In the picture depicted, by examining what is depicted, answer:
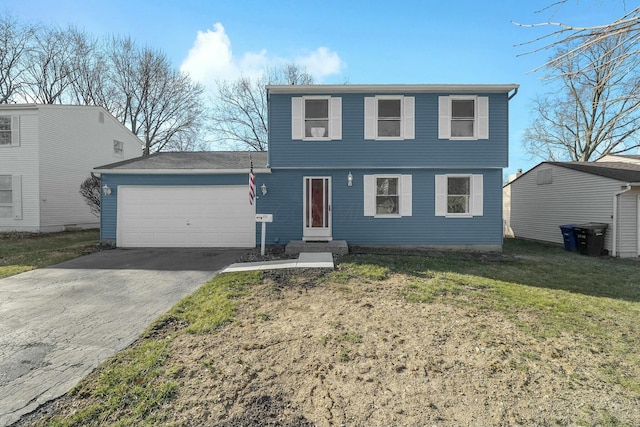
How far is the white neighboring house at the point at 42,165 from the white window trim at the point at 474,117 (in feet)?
52.8

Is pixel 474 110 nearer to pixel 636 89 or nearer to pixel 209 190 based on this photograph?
pixel 636 89

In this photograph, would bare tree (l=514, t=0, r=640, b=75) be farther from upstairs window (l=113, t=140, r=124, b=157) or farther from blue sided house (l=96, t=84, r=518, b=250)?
upstairs window (l=113, t=140, r=124, b=157)

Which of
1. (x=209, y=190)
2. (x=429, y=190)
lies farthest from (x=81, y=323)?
(x=429, y=190)

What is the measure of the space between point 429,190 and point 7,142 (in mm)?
17339

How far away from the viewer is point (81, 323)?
4273mm

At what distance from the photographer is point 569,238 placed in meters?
11.0

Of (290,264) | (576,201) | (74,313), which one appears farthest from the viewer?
(576,201)

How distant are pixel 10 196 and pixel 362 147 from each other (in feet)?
49.4

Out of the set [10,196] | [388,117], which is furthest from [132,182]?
[388,117]

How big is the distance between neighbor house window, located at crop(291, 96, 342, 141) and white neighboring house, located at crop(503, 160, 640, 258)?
8.94 meters

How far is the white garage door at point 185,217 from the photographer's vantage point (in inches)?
404

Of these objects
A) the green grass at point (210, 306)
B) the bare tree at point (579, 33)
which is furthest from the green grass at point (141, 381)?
the bare tree at point (579, 33)

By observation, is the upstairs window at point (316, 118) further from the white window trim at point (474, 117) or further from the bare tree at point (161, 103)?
the bare tree at point (161, 103)

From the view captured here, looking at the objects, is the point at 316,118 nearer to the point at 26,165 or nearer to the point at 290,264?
the point at 290,264
